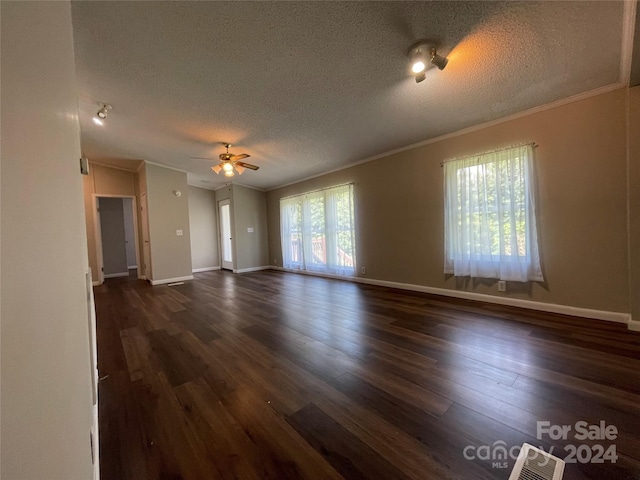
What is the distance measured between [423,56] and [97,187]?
6979mm

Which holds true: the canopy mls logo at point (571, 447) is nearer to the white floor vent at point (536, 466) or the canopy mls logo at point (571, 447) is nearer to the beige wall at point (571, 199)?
the white floor vent at point (536, 466)

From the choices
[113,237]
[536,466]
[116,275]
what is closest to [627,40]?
[536,466]

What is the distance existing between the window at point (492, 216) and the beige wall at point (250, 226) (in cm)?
521

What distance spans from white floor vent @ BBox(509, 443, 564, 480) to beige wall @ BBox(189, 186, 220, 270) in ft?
25.1

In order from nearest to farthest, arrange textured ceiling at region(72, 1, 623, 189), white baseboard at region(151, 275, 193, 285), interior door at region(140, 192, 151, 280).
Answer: textured ceiling at region(72, 1, 623, 189) < white baseboard at region(151, 275, 193, 285) < interior door at region(140, 192, 151, 280)

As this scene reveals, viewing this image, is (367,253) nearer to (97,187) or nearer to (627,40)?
(627,40)

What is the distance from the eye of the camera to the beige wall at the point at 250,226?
22.6 ft

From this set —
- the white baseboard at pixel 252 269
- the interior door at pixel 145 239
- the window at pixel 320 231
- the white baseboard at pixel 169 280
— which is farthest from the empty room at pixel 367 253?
the white baseboard at pixel 252 269

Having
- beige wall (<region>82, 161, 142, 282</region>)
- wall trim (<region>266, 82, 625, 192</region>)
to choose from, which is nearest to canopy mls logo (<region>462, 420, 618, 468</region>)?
wall trim (<region>266, 82, 625, 192</region>)

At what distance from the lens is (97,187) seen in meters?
5.67

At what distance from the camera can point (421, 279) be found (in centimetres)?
406

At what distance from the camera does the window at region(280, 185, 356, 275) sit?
17.2 feet

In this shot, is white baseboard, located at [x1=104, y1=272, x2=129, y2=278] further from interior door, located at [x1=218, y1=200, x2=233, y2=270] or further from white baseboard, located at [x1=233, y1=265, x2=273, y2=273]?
white baseboard, located at [x1=233, y1=265, x2=273, y2=273]

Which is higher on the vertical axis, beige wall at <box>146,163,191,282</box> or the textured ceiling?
the textured ceiling
